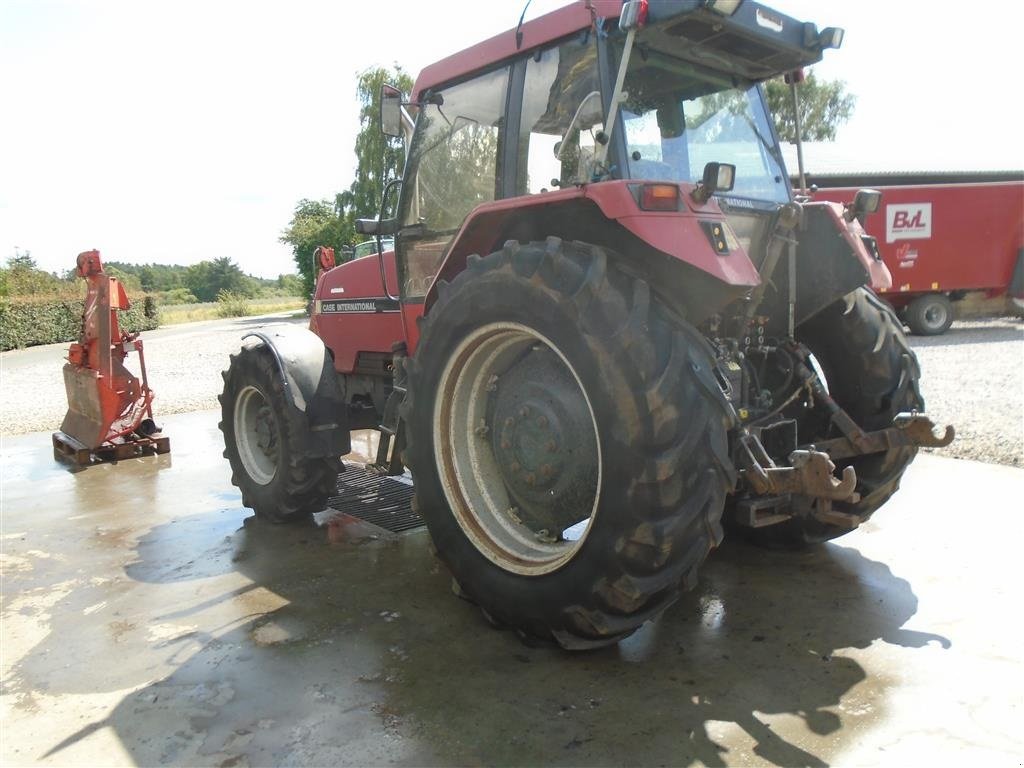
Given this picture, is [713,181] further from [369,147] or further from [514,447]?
[369,147]

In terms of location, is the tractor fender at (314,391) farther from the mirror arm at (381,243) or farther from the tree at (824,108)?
the tree at (824,108)

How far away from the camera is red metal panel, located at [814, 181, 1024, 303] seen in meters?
14.5

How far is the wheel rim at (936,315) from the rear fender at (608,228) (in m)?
14.3

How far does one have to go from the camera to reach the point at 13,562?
4.40m

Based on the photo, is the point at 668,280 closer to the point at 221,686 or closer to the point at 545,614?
the point at 545,614

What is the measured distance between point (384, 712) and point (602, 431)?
1.24 metres

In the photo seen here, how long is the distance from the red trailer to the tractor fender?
42.5ft

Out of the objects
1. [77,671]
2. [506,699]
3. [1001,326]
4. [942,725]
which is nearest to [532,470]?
[506,699]

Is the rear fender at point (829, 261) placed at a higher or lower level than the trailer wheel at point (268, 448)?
higher

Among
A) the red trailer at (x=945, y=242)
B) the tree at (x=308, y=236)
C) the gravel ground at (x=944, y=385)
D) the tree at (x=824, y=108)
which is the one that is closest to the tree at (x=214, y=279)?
the tree at (x=308, y=236)

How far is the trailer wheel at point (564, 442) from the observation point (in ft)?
8.07

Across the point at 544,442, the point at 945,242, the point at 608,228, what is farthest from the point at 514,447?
the point at 945,242

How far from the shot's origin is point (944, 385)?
882 cm

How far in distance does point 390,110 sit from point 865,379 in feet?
9.30
